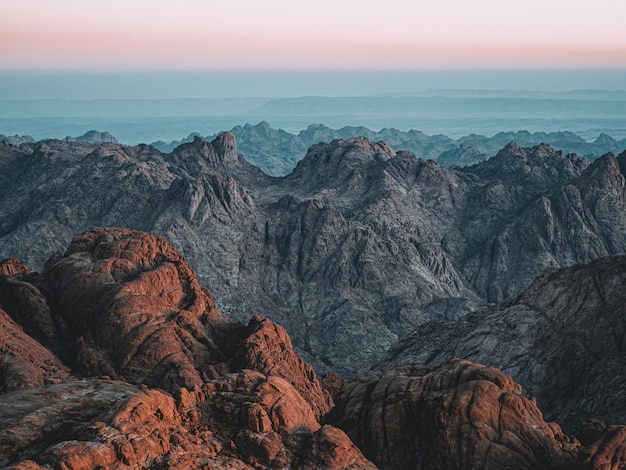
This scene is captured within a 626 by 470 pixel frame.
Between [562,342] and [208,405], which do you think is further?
[562,342]

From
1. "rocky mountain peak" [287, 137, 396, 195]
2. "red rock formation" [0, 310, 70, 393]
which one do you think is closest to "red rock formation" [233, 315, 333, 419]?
"red rock formation" [0, 310, 70, 393]

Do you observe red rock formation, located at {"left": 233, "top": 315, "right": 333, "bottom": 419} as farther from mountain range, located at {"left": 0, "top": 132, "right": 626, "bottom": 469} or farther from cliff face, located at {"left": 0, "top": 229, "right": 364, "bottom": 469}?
mountain range, located at {"left": 0, "top": 132, "right": 626, "bottom": 469}

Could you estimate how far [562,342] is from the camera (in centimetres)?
7281

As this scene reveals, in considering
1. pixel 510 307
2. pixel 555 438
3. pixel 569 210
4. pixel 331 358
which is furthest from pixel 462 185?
pixel 555 438

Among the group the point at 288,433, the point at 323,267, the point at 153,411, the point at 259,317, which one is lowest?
the point at 323,267

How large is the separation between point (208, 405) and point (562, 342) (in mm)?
50604

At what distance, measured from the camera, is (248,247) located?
135375 mm

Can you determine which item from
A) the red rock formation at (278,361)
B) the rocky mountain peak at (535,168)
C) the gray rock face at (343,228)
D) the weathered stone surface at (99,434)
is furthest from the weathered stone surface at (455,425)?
the rocky mountain peak at (535,168)

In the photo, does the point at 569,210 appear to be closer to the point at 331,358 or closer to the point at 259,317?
the point at 331,358

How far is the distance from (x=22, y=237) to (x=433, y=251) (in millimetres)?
83046

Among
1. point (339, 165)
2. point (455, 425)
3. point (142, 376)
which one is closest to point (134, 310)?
point (142, 376)

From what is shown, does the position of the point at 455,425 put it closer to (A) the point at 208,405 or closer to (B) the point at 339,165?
(A) the point at 208,405

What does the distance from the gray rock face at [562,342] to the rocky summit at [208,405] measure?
2502cm

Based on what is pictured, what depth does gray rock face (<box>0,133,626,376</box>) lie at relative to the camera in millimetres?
122125
